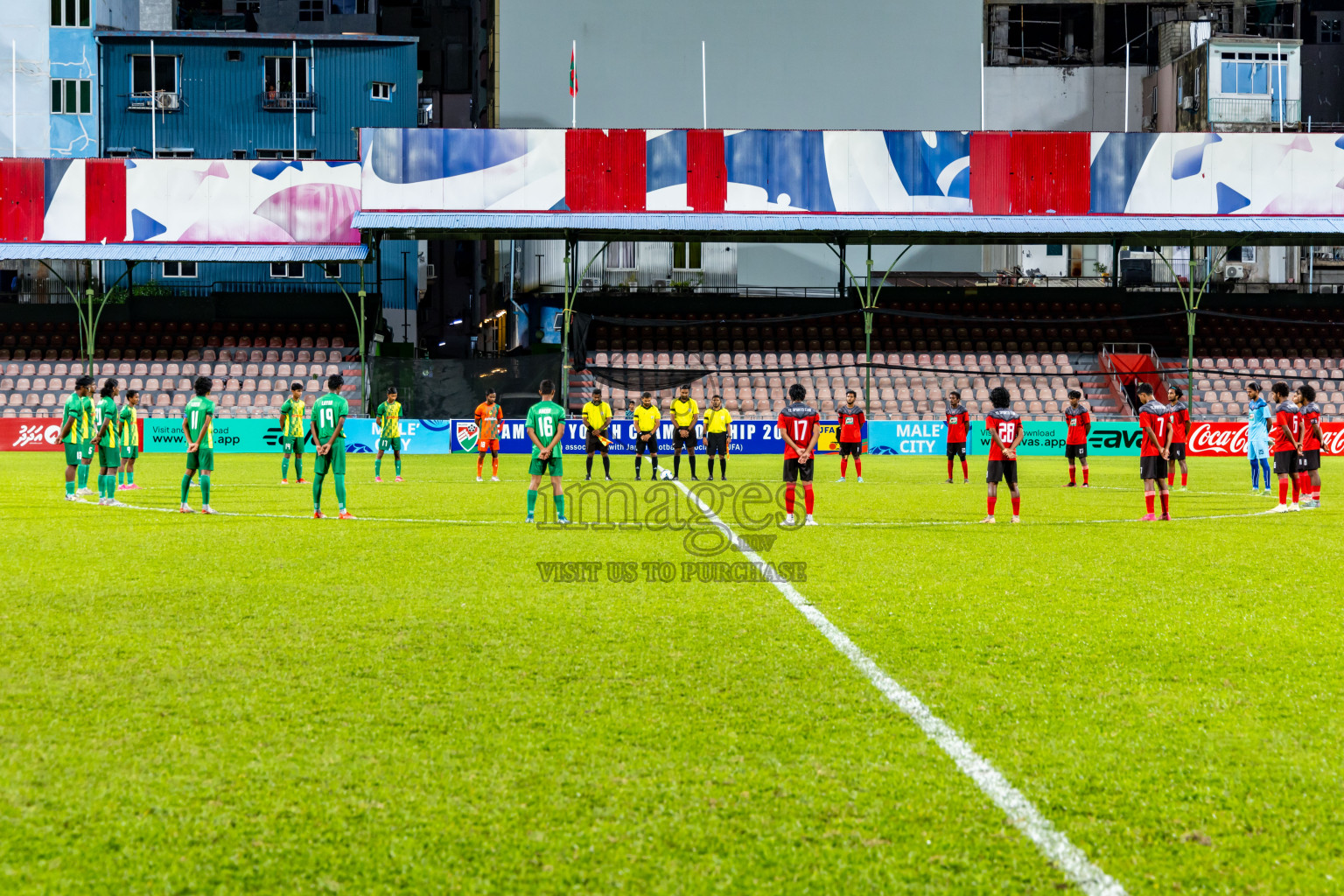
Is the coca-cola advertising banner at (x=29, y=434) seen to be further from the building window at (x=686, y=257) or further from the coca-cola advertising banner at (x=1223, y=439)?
the coca-cola advertising banner at (x=1223, y=439)

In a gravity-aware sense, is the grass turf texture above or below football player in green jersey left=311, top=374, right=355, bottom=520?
below

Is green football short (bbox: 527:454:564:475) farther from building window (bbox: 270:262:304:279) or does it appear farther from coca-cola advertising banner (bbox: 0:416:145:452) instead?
building window (bbox: 270:262:304:279)

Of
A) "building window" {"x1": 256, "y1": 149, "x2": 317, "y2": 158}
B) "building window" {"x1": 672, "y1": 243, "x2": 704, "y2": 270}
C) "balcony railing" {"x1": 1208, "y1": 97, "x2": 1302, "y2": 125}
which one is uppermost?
"balcony railing" {"x1": 1208, "y1": 97, "x2": 1302, "y2": 125}

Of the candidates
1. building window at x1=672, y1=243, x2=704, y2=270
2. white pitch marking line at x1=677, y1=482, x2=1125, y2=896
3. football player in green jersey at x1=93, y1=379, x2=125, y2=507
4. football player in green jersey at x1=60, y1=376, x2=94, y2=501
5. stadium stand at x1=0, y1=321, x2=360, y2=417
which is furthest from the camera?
building window at x1=672, y1=243, x2=704, y2=270

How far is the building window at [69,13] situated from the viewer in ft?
154

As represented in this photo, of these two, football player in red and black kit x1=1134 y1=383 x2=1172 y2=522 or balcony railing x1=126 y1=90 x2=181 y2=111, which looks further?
balcony railing x1=126 y1=90 x2=181 y2=111

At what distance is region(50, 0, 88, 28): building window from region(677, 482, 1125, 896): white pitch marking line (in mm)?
50383

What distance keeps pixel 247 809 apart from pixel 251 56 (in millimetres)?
49562

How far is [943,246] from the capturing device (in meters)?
50.2

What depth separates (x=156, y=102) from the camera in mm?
47062

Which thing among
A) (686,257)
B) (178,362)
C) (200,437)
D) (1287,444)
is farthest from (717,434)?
(686,257)

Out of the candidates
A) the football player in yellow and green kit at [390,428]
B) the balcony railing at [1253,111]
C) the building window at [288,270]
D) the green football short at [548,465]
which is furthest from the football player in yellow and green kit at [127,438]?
the balcony railing at [1253,111]

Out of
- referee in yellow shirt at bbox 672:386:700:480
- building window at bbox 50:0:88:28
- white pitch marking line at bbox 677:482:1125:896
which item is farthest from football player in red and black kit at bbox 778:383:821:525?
building window at bbox 50:0:88:28

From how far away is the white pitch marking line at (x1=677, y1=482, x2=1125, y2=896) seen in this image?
3732 mm
